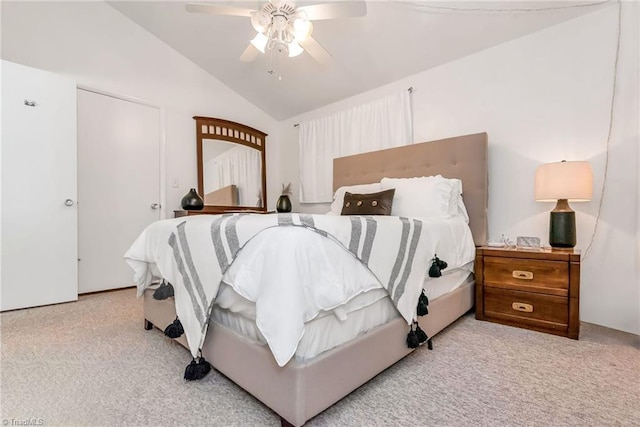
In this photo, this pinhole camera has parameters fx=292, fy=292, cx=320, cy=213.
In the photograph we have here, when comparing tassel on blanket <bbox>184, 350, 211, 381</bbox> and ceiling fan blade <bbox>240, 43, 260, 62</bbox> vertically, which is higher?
ceiling fan blade <bbox>240, 43, 260, 62</bbox>

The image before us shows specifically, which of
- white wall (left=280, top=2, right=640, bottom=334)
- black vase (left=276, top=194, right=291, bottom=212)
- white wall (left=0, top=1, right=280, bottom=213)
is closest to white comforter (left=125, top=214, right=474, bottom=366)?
white wall (left=280, top=2, right=640, bottom=334)

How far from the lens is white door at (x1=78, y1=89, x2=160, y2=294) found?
10.2 feet

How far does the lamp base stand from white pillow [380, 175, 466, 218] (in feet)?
2.20

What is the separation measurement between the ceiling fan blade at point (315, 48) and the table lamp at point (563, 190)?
1.90 m

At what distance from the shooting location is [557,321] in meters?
1.97

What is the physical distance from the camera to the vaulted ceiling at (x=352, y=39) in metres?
2.40

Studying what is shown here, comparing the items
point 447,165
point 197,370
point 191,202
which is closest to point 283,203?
point 191,202

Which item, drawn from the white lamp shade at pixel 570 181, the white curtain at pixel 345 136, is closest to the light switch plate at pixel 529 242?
the white lamp shade at pixel 570 181

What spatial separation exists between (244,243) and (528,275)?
203 centimetres

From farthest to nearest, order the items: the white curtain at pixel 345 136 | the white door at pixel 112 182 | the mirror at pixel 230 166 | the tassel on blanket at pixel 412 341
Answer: the mirror at pixel 230 166
the white curtain at pixel 345 136
the white door at pixel 112 182
the tassel on blanket at pixel 412 341

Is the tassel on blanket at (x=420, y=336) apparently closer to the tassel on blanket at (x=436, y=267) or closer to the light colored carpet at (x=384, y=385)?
the light colored carpet at (x=384, y=385)

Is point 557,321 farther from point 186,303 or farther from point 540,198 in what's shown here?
point 186,303

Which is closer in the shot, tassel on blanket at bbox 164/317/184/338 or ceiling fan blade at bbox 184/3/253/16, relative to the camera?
tassel on blanket at bbox 164/317/184/338

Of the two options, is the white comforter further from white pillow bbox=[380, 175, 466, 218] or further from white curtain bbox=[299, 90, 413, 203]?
white curtain bbox=[299, 90, 413, 203]
